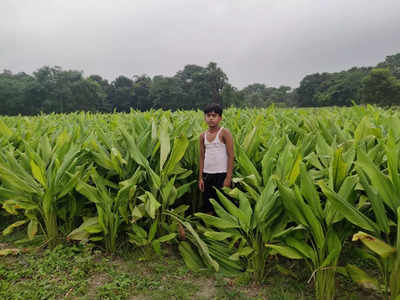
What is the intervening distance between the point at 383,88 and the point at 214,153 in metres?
48.0

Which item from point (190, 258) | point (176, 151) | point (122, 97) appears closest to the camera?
point (190, 258)

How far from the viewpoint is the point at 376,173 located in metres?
1.40

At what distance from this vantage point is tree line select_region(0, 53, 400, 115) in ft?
139

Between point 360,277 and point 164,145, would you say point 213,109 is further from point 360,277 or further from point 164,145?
point 360,277

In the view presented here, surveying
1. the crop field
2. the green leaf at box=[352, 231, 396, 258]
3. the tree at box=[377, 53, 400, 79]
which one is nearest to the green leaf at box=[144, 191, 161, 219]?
the crop field

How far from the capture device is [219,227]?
5.85 ft

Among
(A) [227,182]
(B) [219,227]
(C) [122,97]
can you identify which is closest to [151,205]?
(B) [219,227]

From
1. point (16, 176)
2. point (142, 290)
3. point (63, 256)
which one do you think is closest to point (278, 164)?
point (142, 290)

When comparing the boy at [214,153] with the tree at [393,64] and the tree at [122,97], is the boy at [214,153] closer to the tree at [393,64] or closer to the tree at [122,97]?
the tree at [122,97]

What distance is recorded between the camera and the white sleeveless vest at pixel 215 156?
2.48 m

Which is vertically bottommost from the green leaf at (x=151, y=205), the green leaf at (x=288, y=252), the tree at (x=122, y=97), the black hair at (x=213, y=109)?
the green leaf at (x=288, y=252)

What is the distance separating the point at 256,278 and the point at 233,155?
3.13 feet

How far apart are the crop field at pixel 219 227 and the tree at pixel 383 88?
47.1 meters

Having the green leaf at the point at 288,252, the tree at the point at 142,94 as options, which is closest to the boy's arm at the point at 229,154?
the green leaf at the point at 288,252
